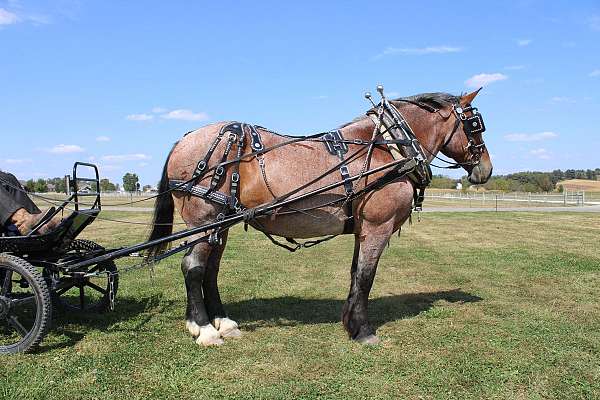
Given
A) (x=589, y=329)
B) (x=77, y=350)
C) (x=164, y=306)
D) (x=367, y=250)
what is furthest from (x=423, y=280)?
(x=77, y=350)

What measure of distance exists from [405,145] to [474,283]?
13.7 feet

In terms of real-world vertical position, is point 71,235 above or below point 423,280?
above

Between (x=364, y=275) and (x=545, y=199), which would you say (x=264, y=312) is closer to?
(x=364, y=275)

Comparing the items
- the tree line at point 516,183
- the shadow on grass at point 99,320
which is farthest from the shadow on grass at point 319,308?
the tree line at point 516,183

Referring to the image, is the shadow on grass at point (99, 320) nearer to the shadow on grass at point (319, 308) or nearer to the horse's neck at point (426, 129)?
the shadow on grass at point (319, 308)

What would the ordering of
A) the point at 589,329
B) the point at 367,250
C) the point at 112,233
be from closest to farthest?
1. the point at 367,250
2. the point at 589,329
3. the point at 112,233

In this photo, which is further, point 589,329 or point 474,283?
point 474,283

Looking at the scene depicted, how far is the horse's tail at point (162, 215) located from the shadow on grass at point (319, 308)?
4.65 ft

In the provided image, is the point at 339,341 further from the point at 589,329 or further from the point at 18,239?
the point at 18,239

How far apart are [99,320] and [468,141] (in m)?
5.16

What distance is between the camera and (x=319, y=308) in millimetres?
6926

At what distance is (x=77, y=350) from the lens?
5.13m

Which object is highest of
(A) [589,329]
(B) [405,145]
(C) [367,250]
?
(B) [405,145]

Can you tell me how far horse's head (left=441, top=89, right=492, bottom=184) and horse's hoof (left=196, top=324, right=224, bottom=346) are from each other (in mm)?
3539
